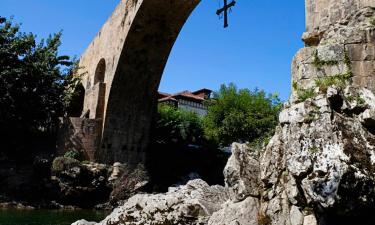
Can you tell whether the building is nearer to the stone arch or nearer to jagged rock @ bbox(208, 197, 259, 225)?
the stone arch

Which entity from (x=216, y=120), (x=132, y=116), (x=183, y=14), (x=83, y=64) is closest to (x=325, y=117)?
(x=183, y=14)

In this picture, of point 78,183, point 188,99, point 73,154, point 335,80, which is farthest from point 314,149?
point 188,99

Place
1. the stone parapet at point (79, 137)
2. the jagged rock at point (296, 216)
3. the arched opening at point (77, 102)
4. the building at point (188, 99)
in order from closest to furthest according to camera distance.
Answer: the jagged rock at point (296, 216)
the stone parapet at point (79, 137)
the arched opening at point (77, 102)
the building at point (188, 99)

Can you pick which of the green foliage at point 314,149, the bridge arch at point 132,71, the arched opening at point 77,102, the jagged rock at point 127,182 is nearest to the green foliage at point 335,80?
the green foliage at point 314,149

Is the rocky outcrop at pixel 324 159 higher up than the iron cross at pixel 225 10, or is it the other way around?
the iron cross at pixel 225 10

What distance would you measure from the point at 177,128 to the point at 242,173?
18.7 m

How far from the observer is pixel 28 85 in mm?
16266

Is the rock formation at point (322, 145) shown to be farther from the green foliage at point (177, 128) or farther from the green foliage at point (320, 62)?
the green foliage at point (177, 128)

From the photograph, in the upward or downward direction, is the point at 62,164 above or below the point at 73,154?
below

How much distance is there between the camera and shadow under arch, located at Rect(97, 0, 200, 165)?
15398 millimetres

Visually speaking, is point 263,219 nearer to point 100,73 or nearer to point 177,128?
point 100,73

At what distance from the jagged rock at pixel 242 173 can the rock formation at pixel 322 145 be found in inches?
0.4

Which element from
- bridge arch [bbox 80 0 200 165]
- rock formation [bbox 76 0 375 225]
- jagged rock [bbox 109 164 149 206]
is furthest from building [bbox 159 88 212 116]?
rock formation [bbox 76 0 375 225]

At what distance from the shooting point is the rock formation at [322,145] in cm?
318
